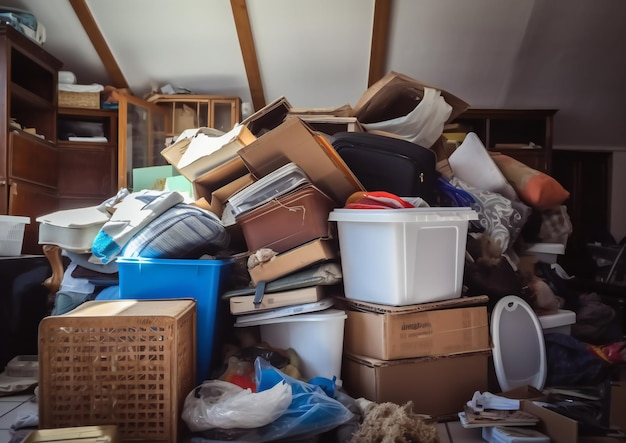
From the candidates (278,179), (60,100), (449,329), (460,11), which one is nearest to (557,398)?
(449,329)

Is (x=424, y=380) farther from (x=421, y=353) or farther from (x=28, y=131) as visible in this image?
(x=28, y=131)

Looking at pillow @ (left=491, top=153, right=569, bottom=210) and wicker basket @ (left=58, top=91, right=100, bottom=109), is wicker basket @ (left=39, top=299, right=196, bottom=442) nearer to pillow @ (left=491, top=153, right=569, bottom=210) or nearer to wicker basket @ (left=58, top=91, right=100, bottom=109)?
pillow @ (left=491, top=153, right=569, bottom=210)

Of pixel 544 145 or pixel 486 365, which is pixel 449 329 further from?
pixel 544 145

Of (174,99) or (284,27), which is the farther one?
(174,99)

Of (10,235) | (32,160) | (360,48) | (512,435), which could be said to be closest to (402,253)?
(512,435)

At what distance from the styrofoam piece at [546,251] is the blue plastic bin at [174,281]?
1713mm

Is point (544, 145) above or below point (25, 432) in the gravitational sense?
above

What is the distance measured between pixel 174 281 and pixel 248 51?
248 cm

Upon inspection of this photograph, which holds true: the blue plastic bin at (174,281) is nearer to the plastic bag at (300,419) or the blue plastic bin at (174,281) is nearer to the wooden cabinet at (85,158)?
the plastic bag at (300,419)

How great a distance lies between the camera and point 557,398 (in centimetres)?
181

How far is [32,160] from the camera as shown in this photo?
11.2 ft

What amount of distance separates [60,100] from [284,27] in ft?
6.08

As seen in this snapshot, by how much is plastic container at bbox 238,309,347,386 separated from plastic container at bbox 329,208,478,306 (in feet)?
0.51

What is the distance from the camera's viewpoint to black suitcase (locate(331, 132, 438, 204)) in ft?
7.23
